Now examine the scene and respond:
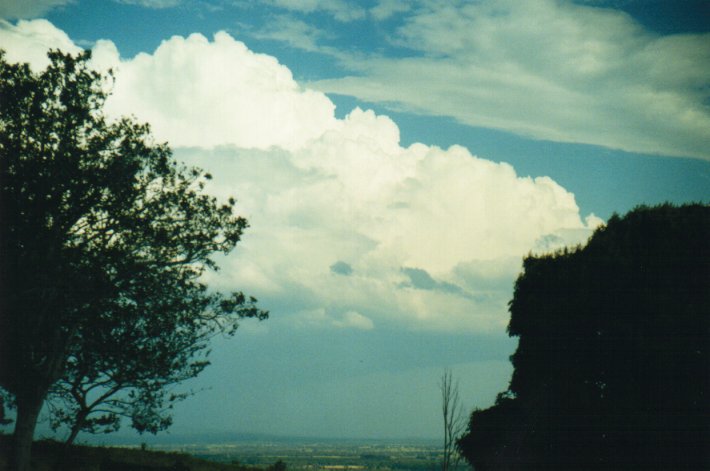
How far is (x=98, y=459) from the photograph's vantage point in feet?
96.4

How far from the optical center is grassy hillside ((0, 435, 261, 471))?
23.3 m

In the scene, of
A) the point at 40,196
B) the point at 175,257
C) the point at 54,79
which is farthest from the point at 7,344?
the point at 54,79

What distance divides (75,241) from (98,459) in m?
13.2

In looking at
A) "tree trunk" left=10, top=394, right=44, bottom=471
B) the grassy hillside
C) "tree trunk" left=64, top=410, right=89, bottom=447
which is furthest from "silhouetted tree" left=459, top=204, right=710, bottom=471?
"tree trunk" left=10, top=394, right=44, bottom=471

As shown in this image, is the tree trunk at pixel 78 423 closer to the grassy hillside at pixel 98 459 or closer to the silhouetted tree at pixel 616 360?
the grassy hillside at pixel 98 459

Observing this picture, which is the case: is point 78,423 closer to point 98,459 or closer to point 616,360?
point 98,459

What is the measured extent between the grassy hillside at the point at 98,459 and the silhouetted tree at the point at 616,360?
14841 mm

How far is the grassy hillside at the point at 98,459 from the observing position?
23328mm

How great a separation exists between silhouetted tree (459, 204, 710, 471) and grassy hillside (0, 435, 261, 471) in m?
14.8

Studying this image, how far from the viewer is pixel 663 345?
76.4 ft

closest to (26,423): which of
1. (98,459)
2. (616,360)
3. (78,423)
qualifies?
(78,423)

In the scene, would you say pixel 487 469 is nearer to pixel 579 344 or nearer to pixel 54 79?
pixel 579 344

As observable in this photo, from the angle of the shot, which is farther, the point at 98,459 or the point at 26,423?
the point at 98,459

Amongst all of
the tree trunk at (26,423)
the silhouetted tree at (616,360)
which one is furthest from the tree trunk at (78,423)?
the silhouetted tree at (616,360)
